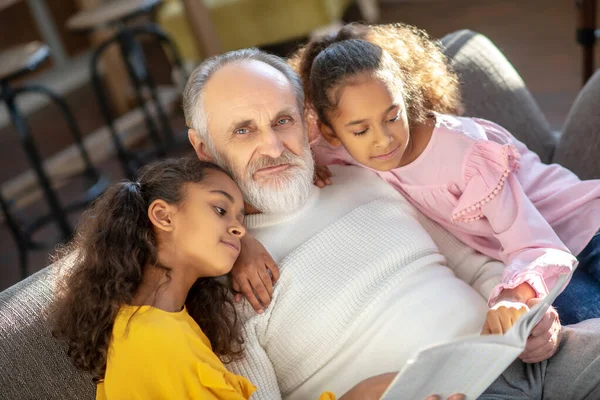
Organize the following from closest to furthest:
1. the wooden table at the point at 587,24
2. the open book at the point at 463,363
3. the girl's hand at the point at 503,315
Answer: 1. the open book at the point at 463,363
2. the girl's hand at the point at 503,315
3. the wooden table at the point at 587,24

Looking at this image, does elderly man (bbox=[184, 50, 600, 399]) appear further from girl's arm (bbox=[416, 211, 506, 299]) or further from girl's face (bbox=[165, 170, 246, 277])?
girl's face (bbox=[165, 170, 246, 277])

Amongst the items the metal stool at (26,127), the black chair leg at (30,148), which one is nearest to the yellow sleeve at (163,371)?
the metal stool at (26,127)

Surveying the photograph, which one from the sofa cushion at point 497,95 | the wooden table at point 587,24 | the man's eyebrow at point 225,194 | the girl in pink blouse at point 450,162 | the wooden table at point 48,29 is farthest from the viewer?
the wooden table at point 48,29

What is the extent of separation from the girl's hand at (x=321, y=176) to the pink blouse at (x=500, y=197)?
9 centimetres

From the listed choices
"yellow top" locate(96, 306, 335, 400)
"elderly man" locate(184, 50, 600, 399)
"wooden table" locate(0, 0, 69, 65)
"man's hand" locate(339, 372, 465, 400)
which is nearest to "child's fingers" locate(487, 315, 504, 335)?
"elderly man" locate(184, 50, 600, 399)

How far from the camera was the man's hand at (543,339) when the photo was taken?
4.82 ft

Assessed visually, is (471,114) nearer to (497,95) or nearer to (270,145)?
(497,95)

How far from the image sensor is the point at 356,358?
5.09ft

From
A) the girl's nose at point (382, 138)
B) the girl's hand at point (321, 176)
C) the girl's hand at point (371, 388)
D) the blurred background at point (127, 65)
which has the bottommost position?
the blurred background at point (127, 65)

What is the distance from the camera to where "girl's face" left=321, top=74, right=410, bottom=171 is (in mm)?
1640

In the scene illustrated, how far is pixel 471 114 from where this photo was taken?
2.11 m

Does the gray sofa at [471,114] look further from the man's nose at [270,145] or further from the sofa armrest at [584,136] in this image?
the man's nose at [270,145]

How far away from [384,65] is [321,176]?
306mm

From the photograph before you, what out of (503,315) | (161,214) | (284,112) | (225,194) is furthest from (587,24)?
(161,214)
